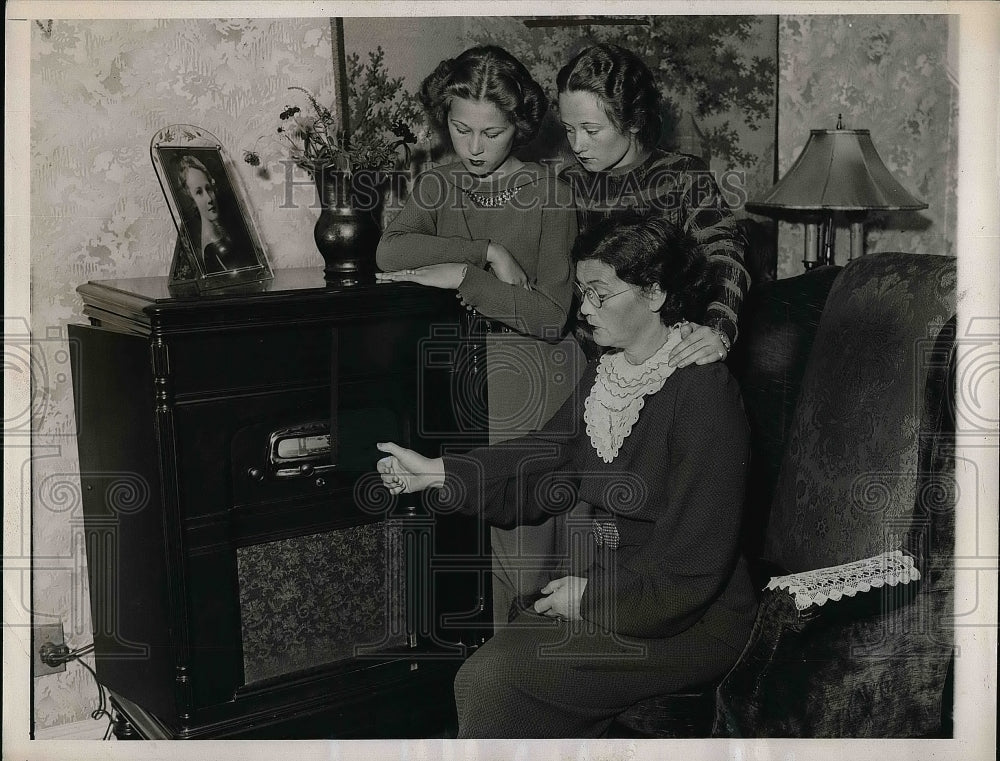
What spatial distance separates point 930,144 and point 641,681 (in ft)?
4.78

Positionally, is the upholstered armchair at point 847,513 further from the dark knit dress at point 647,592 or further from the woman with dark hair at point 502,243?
the woman with dark hair at point 502,243

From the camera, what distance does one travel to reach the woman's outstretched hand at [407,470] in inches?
82.7

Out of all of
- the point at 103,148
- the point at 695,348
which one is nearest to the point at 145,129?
the point at 103,148

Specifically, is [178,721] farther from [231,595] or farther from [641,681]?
[641,681]

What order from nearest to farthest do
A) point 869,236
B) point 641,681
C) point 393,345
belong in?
1. point 641,681
2. point 393,345
3. point 869,236

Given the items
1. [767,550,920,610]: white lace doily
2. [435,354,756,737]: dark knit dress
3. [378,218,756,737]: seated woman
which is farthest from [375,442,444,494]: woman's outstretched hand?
[767,550,920,610]: white lace doily

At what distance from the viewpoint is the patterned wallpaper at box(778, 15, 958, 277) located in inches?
86.1

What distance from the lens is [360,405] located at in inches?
80.9

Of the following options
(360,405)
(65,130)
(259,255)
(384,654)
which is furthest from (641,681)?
(65,130)

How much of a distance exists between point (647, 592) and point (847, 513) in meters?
0.51

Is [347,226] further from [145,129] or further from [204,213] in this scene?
[145,129]

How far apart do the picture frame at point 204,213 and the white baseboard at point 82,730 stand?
112 centimetres

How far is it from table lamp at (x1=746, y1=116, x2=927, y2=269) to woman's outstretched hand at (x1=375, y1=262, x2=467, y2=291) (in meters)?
0.78

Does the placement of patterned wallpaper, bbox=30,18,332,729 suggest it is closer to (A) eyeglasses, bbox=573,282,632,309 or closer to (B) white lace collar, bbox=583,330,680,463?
(A) eyeglasses, bbox=573,282,632,309
